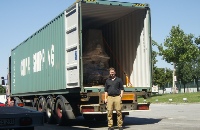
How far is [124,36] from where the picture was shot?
12.7 m

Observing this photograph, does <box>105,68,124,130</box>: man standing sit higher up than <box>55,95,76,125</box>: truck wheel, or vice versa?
<box>105,68,124,130</box>: man standing

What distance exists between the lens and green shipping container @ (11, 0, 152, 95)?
10.6 meters

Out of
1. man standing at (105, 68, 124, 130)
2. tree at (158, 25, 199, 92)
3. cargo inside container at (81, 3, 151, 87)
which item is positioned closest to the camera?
man standing at (105, 68, 124, 130)

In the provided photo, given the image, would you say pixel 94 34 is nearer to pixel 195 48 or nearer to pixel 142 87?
pixel 142 87

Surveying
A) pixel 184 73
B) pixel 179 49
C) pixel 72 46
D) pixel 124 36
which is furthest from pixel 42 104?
pixel 184 73

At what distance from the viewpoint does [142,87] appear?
11.4 m

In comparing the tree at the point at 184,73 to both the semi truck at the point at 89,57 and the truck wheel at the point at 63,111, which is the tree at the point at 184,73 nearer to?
the semi truck at the point at 89,57

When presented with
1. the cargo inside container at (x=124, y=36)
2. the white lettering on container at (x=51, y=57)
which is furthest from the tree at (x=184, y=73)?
the white lettering on container at (x=51, y=57)

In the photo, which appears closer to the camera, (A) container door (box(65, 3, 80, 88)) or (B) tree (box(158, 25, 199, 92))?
(A) container door (box(65, 3, 80, 88))

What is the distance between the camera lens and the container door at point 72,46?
10312mm

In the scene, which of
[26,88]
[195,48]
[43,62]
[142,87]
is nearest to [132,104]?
[142,87]

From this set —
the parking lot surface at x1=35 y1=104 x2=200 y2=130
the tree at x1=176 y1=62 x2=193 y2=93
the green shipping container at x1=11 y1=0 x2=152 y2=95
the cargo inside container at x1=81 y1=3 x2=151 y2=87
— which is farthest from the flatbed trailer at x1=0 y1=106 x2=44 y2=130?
the tree at x1=176 y1=62 x2=193 y2=93

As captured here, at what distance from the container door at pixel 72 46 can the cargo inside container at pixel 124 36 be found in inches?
23.4

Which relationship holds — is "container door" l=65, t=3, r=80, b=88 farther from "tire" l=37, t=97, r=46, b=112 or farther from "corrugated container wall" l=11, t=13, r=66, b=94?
"tire" l=37, t=97, r=46, b=112
